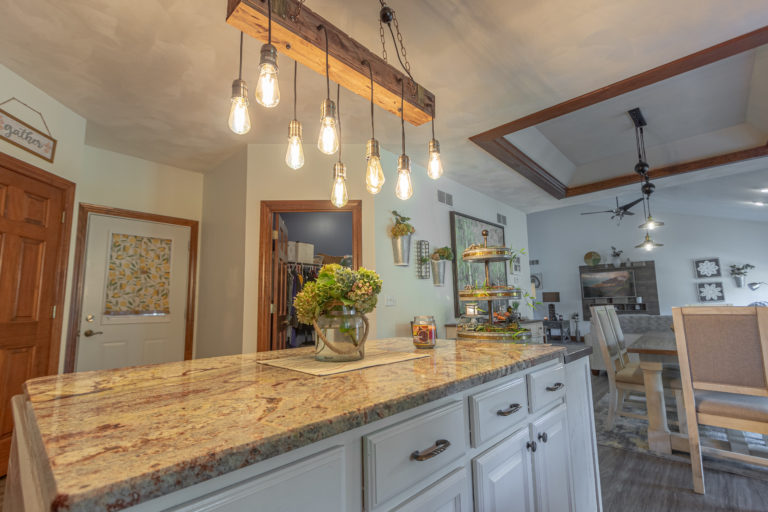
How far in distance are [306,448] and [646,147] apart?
547 cm

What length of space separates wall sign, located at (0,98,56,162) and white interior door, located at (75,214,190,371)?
95cm

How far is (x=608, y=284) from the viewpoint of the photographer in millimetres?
8961

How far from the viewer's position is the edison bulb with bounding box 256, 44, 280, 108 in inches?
46.4

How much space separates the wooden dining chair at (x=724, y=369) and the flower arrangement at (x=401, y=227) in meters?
2.12

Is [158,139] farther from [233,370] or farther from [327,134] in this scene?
[233,370]

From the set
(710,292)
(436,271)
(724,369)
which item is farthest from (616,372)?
(710,292)

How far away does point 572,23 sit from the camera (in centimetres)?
203

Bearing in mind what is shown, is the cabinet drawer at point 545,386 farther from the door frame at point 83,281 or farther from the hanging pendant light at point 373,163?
the door frame at point 83,281

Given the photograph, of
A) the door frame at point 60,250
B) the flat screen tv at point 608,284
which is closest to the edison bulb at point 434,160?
the door frame at point 60,250

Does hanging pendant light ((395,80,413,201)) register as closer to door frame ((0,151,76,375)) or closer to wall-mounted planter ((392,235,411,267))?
wall-mounted planter ((392,235,411,267))

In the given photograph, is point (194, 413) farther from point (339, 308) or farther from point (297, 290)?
point (297, 290)

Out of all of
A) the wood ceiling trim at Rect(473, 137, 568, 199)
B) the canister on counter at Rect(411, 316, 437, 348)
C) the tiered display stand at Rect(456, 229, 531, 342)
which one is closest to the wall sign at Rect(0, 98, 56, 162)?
the canister on counter at Rect(411, 316, 437, 348)

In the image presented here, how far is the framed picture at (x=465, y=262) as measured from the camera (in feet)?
14.3

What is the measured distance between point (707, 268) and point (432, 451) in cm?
973
